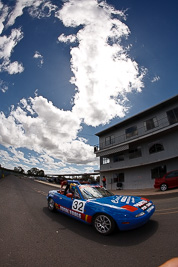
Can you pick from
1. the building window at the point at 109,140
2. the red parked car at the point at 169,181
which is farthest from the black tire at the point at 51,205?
the building window at the point at 109,140

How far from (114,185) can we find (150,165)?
6036 millimetres

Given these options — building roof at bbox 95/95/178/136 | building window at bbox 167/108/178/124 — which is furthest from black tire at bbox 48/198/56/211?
building roof at bbox 95/95/178/136

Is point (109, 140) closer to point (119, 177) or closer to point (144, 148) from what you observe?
point (119, 177)

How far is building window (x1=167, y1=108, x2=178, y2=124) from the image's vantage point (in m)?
14.0

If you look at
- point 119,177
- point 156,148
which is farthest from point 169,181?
point 119,177

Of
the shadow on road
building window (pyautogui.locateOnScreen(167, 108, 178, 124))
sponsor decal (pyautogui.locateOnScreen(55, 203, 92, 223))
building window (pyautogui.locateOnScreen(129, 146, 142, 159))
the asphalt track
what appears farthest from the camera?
building window (pyautogui.locateOnScreen(129, 146, 142, 159))

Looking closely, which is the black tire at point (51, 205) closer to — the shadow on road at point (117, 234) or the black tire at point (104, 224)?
the shadow on road at point (117, 234)

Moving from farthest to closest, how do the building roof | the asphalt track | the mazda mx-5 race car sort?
the building roof, the mazda mx-5 race car, the asphalt track

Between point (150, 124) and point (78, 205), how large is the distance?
14638 millimetres

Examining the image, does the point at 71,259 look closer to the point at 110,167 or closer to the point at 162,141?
the point at 162,141

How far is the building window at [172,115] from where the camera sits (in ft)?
45.9

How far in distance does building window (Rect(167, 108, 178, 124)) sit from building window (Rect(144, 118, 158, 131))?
4.78 ft

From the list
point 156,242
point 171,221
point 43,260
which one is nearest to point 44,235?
point 43,260

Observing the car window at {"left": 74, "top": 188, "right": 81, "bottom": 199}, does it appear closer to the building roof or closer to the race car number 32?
the race car number 32
